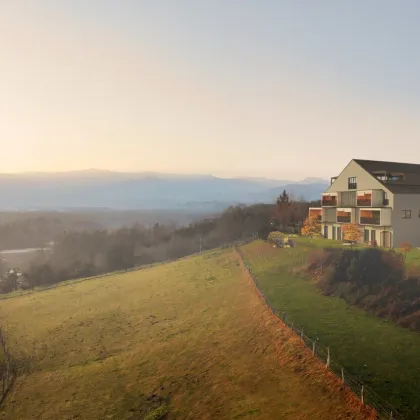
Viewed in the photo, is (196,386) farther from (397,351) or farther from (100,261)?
(100,261)

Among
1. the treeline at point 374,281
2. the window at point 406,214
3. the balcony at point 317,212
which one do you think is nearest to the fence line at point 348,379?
the treeline at point 374,281

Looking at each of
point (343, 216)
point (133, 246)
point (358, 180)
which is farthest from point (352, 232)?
point (133, 246)

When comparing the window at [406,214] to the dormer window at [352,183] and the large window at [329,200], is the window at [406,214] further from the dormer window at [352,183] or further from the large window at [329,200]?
the large window at [329,200]

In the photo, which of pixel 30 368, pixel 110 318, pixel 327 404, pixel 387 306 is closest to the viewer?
pixel 327 404

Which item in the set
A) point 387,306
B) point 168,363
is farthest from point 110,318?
point 387,306

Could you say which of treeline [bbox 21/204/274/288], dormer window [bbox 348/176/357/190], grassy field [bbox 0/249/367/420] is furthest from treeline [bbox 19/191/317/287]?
grassy field [bbox 0/249/367/420]

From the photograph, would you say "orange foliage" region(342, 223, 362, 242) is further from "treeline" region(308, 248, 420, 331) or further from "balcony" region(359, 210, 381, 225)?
"treeline" region(308, 248, 420, 331)

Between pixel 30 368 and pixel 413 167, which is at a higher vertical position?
pixel 413 167
